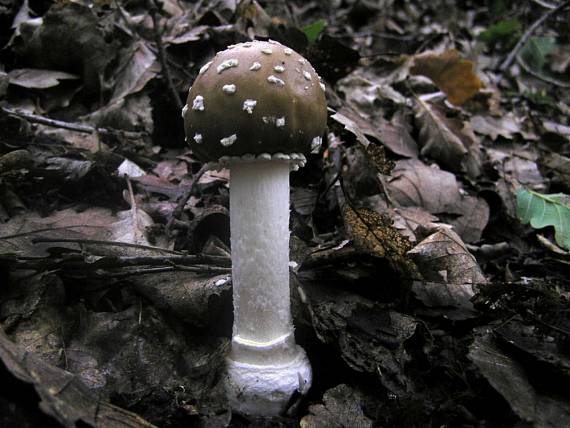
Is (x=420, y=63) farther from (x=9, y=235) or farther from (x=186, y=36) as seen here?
(x=9, y=235)

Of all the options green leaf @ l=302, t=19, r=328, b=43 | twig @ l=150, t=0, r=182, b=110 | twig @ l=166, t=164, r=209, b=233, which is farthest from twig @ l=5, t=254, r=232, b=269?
green leaf @ l=302, t=19, r=328, b=43

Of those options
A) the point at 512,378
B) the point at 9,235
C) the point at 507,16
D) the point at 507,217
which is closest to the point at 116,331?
the point at 9,235

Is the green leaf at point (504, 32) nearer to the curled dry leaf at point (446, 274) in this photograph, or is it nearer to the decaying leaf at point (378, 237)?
the curled dry leaf at point (446, 274)

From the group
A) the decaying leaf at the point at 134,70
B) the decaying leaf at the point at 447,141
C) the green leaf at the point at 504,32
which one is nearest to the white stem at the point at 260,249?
the decaying leaf at the point at 134,70

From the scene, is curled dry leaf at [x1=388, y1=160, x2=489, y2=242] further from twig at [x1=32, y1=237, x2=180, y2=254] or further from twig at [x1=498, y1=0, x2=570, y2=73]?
twig at [x1=498, y1=0, x2=570, y2=73]

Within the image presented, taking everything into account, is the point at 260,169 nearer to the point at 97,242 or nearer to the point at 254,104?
the point at 254,104
